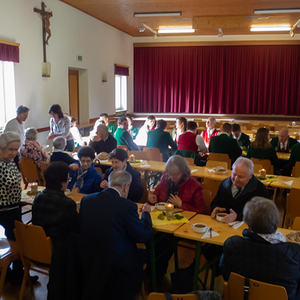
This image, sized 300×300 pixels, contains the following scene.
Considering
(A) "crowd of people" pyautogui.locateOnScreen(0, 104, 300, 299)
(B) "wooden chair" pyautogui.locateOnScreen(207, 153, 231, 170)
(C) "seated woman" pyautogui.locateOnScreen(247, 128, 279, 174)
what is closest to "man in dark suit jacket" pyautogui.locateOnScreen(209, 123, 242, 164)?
(B) "wooden chair" pyautogui.locateOnScreen(207, 153, 231, 170)

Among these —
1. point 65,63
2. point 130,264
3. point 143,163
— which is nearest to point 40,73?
point 65,63

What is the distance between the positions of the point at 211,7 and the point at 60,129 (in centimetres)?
522

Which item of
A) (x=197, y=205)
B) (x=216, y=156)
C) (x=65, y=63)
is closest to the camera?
(x=197, y=205)

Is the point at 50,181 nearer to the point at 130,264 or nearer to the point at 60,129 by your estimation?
the point at 130,264

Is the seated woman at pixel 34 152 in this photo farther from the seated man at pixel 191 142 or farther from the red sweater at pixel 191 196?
the red sweater at pixel 191 196

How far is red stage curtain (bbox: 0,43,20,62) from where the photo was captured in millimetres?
6492

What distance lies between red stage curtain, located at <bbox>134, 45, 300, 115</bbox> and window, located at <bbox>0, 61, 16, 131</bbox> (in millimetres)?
8166

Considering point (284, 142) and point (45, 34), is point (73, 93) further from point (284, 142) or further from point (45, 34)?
point (284, 142)

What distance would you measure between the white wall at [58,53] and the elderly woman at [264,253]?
621cm

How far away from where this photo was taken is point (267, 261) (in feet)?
6.77

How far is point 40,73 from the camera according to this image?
789 cm

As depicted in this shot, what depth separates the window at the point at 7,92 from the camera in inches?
279

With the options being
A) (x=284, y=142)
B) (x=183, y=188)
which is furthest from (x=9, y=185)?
(x=284, y=142)

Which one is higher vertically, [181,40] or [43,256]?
[181,40]
